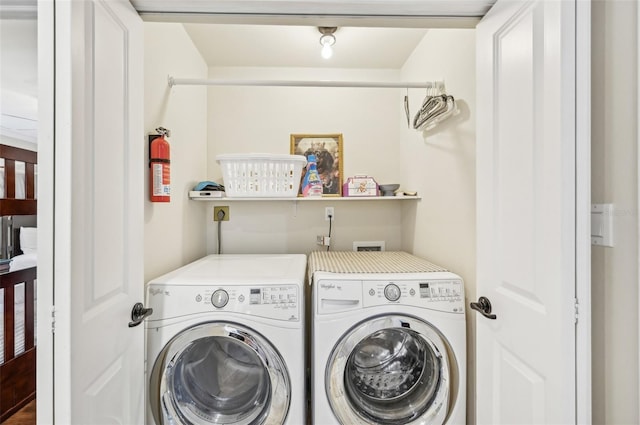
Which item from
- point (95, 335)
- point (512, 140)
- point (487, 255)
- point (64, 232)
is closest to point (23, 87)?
point (64, 232)

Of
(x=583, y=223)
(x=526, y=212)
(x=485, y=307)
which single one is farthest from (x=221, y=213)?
(x=583, y=223)

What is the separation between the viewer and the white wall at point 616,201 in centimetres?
72

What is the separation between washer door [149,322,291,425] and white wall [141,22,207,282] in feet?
1.40

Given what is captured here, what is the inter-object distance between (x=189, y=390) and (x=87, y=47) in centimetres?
144

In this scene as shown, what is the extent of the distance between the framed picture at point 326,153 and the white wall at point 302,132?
0.05 m

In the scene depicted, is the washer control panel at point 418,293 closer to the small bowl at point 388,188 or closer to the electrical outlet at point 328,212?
the small bowl at point 388,188

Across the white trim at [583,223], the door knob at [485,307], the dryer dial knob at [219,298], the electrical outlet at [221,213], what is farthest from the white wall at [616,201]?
the electrical outlet at [221,213]

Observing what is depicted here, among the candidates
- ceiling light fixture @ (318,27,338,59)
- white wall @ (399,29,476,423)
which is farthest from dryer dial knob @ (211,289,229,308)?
ceiling light fixture @ (318,27,338,59)

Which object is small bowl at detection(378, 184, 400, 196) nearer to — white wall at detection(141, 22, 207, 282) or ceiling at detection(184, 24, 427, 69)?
ceiling at detection(184, 24, 427, 69)

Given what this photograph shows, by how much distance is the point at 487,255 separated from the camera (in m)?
1.13

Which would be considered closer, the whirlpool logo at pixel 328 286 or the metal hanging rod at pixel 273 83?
the whirlpool logo at pixel 328 286

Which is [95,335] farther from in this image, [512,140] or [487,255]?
[512,140]

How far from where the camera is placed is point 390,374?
151 cm

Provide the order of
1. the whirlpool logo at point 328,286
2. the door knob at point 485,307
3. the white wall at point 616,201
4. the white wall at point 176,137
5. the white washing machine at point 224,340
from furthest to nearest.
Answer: the white wall at point 176,137 < the whirlpool logo at point 328,286 < the white washing machine at point 224,340 < the door knob at point 485,307 < the white wall at point 616,201
